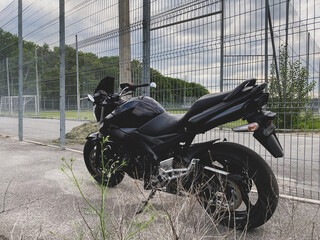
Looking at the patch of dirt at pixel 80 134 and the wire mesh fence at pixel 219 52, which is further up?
the wire mesh fence at pixel 219 52

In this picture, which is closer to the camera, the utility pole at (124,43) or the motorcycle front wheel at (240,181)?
the motorcycle front wheel at (240,181)

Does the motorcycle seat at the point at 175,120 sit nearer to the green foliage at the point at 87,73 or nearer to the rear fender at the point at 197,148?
the rear fender at the point at 197,148

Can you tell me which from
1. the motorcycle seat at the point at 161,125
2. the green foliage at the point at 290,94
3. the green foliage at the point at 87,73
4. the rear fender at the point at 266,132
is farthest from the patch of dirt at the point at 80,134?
the rear fender at the point at 266,132

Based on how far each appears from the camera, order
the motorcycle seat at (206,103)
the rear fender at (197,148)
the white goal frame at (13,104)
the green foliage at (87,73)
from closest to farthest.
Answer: the motorcycle seat at (206,103), the rear fender at (197,148), the green foliage at (87,73), the white goal frame at (13,104)

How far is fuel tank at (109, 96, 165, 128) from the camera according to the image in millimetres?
2412

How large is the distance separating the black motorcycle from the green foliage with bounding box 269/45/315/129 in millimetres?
1148

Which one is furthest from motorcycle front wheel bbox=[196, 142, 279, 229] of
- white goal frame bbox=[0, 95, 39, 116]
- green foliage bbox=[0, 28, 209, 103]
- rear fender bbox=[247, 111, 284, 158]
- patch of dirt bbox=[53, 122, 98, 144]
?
white goal frame bbox=[0, 95, 39, 116]

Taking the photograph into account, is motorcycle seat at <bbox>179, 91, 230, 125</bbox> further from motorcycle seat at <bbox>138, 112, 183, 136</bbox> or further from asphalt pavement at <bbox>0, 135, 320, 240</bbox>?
asphalt pavement at <bbox>0, 135, 320, 240</bbox>

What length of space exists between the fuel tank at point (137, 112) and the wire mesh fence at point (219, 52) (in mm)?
753

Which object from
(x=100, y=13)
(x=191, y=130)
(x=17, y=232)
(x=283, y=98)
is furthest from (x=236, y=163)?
(x=100, y=13)

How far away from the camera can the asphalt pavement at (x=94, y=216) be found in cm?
124

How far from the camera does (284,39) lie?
295 centimetres

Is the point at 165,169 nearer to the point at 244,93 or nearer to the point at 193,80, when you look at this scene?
the point at 244,93

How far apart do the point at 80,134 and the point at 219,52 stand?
4.73m
